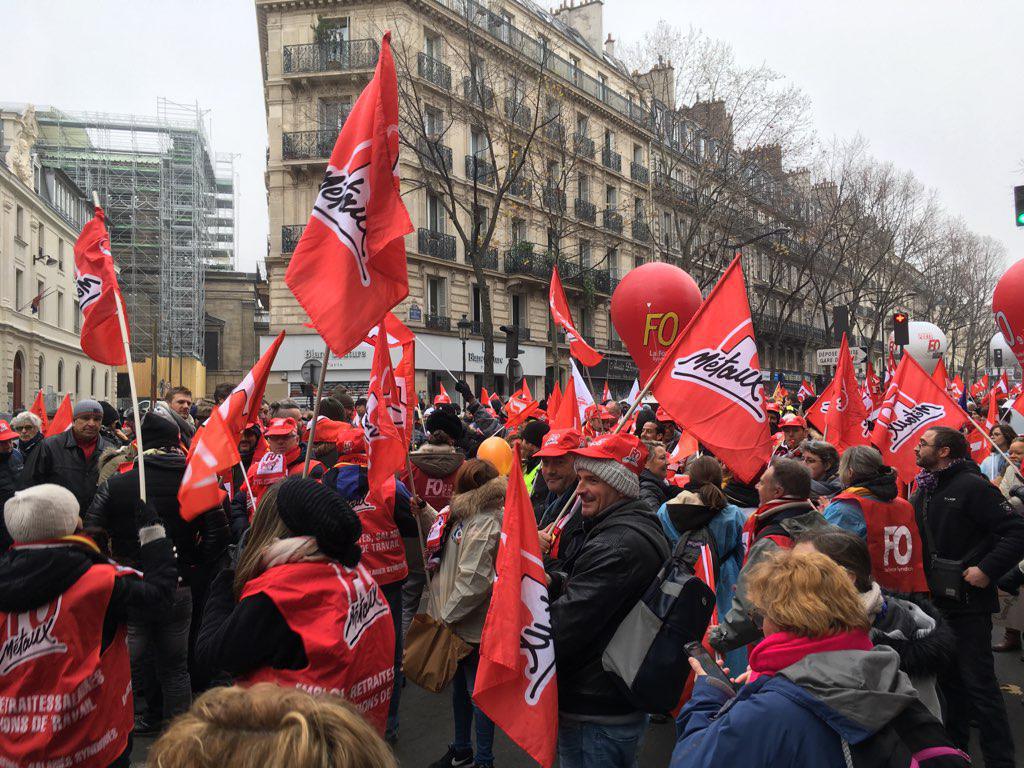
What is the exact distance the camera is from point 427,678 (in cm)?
377

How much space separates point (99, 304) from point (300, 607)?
12.5 feet

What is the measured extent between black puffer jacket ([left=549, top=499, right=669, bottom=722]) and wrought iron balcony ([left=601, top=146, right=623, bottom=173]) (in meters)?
34.2

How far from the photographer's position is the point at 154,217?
47.8m

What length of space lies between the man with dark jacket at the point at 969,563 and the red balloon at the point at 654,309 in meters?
4.47

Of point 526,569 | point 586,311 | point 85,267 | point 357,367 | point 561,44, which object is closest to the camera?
point 526,569

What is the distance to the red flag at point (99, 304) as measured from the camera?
17.3 feet

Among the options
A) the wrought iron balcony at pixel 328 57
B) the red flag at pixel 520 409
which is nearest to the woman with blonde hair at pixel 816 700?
the red flag at pixel 520 409

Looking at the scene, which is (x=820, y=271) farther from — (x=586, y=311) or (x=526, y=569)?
(x=526, y=569)

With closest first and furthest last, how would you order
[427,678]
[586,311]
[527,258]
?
[427,678] → [527,258] → [586,311]

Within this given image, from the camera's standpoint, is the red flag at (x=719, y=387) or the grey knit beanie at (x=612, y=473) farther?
the red flag at (x=719, y=387)

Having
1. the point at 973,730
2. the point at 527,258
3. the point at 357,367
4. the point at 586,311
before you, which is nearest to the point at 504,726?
the point at 973,730

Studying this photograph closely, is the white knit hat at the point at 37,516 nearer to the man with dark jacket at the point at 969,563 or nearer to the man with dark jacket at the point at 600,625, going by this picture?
the man with dark jacket at the point at 600,625

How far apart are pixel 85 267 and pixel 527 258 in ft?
88.5

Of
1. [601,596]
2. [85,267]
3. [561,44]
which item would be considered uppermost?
[561,44]
